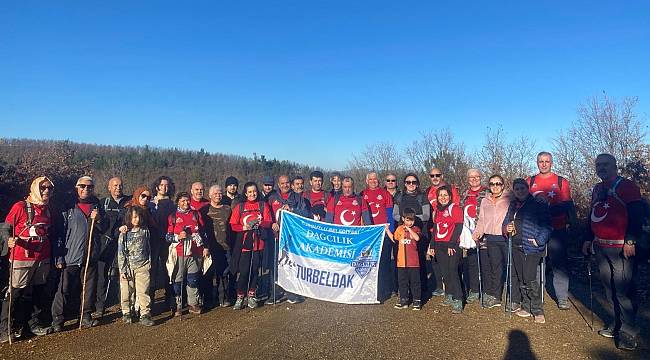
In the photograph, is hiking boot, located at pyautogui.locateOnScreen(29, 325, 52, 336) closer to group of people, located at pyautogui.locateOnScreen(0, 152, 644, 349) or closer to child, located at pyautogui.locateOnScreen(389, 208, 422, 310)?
group of people, located at pyautogui.locateOnScreen(0, 152, 644, 349)

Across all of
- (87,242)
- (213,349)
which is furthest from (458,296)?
(87,242)

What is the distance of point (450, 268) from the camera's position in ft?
23.4

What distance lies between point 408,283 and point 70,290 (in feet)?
17.5

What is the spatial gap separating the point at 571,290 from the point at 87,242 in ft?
28.6

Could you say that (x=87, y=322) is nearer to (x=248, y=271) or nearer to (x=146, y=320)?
(x=146, y=320)

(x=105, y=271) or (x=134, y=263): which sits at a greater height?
(x=134, y=263)

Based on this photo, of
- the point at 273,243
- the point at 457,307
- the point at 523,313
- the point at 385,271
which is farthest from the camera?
the point at 385,271

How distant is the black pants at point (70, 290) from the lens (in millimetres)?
6316

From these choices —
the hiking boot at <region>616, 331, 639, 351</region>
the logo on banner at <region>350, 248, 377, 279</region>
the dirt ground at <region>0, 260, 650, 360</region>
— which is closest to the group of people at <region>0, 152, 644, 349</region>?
the hiking boot at <region>616, 331, 639, 351</region>

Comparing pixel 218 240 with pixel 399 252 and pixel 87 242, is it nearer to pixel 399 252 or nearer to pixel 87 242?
pixel 87 242

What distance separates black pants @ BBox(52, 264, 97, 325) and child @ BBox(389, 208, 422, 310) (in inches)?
193

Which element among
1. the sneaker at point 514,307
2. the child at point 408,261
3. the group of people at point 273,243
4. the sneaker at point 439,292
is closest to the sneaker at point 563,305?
the group of people at point 273,243

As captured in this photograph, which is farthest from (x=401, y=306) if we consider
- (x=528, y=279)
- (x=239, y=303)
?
(x=239, y=303)

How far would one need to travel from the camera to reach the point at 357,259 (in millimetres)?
7480
